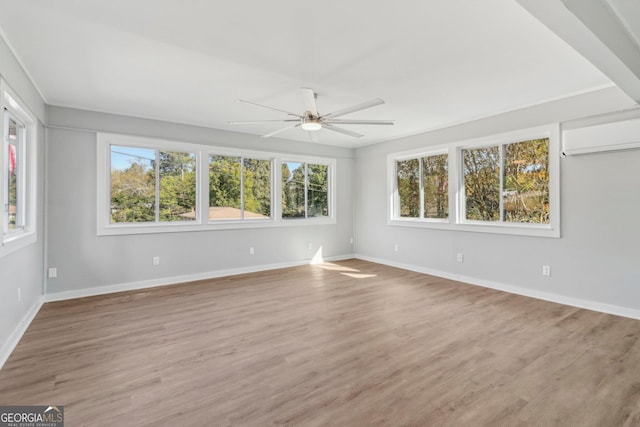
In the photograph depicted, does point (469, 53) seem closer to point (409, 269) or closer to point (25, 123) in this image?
point (409, 269)

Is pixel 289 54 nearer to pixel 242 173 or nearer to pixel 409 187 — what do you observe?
pixel 242 173

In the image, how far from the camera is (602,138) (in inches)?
132

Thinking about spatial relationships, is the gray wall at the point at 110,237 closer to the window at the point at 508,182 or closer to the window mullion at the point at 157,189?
the window mullion at the point at 157,189

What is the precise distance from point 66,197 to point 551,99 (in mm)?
6368

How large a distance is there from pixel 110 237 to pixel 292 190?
10.4ft

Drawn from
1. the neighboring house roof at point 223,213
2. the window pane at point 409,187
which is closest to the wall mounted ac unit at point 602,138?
the window pane at point 409,187

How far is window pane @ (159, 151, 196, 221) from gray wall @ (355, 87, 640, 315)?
4198 mm

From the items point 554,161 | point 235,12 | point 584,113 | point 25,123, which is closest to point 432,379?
point 235,12

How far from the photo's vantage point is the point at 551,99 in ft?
12.3

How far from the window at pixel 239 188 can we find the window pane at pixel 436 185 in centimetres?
298

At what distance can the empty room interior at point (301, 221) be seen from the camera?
2008mm

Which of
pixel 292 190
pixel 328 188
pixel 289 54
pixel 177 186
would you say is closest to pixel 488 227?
pixel 328 188

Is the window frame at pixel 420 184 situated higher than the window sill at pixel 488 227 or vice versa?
the window frame at pixel 420 184

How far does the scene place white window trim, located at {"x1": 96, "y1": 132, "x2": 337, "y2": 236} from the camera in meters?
4.23
